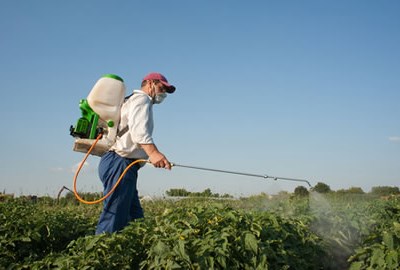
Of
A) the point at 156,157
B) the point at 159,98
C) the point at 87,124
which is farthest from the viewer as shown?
the point at 159,98

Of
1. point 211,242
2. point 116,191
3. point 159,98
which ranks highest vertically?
point 159,98

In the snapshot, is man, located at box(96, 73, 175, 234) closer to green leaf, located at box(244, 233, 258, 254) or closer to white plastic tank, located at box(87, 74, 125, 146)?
white plastic tank, located at box(87, 74, 125, 146)

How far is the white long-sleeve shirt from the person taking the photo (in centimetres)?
380

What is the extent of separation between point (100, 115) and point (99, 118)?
4 centimetres

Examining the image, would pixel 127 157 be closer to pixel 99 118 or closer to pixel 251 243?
pixel 99 118

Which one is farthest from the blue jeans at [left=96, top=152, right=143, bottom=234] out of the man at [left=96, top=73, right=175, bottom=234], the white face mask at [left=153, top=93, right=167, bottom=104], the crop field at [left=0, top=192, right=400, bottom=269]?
the white face mask at [left=153, top=93, right=167, bottom=104]

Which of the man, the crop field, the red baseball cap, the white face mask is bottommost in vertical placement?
the crop field

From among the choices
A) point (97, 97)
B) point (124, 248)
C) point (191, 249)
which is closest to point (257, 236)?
point (191, 249)

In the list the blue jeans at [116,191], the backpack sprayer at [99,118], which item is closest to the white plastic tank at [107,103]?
the backpack sprayer at [99,118]

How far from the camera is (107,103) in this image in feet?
13.2

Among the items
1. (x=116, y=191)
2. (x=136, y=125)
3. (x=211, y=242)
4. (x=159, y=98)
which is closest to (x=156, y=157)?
(x=136, y=125)

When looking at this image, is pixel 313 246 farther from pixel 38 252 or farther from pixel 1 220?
pixel 1 220

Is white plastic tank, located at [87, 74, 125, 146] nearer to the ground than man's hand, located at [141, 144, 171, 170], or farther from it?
farther from it

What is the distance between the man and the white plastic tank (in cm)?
6
